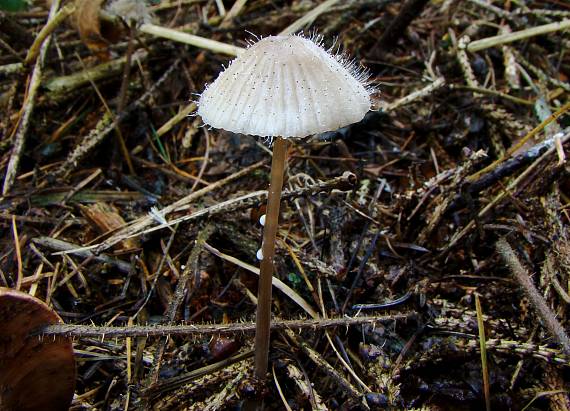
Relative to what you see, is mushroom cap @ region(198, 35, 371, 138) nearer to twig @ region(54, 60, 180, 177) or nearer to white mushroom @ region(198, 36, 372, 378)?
white mushroom @ region(198, 36, 372, 378)

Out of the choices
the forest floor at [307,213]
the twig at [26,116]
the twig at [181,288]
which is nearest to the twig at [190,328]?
the forest floor at [307,213]

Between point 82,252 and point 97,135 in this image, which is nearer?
point 82,252

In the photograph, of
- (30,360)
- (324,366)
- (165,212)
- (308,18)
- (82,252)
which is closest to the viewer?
(30,360)

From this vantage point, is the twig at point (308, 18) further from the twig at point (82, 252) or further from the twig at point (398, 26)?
the twig at point (82, 252)

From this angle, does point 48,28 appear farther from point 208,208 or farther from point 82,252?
point 208,208

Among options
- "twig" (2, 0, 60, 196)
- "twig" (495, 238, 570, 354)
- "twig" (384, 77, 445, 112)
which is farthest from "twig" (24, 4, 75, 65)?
"twig" (495, 238, 570, 354)

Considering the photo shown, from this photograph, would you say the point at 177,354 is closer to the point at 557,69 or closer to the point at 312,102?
the point at 312,102

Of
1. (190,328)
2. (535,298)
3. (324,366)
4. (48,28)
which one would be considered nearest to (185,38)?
(48,28)
